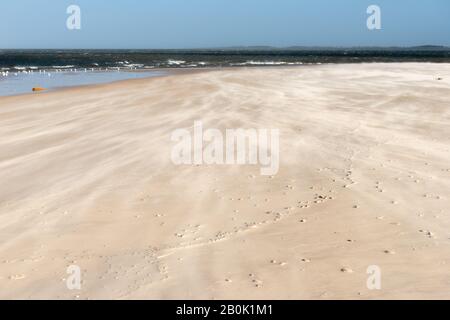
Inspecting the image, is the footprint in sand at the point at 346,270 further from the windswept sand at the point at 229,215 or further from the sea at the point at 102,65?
the sea at the point at 102,65

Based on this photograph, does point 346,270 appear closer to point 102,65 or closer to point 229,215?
point 229,215

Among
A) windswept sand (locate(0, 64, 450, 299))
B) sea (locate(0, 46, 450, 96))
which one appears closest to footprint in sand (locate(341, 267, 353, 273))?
windswept sand (locate(0, 64, 450, 299))

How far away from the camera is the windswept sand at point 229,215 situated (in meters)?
4.20

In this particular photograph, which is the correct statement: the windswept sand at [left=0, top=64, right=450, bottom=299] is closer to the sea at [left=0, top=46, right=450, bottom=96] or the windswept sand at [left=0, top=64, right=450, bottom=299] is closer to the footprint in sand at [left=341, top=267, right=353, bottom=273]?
the footprint in sand at [left=341, top=267, right=353, bottom=273]

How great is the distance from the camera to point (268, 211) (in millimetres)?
5785

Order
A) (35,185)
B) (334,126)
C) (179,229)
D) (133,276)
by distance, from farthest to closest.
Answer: (334,126)
(35,185)
(179,229)
(133,276)

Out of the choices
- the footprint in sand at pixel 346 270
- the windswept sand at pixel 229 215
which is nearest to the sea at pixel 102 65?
the windswept sand at pixel 229 215

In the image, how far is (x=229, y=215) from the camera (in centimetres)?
568

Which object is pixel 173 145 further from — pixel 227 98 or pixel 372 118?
pixel 227 98

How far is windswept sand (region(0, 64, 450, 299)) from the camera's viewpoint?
4.20 metres

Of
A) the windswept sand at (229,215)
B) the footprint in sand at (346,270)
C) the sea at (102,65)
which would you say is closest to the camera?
the windswept sand at (229,215)

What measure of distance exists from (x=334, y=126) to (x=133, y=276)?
7314 millimetres
